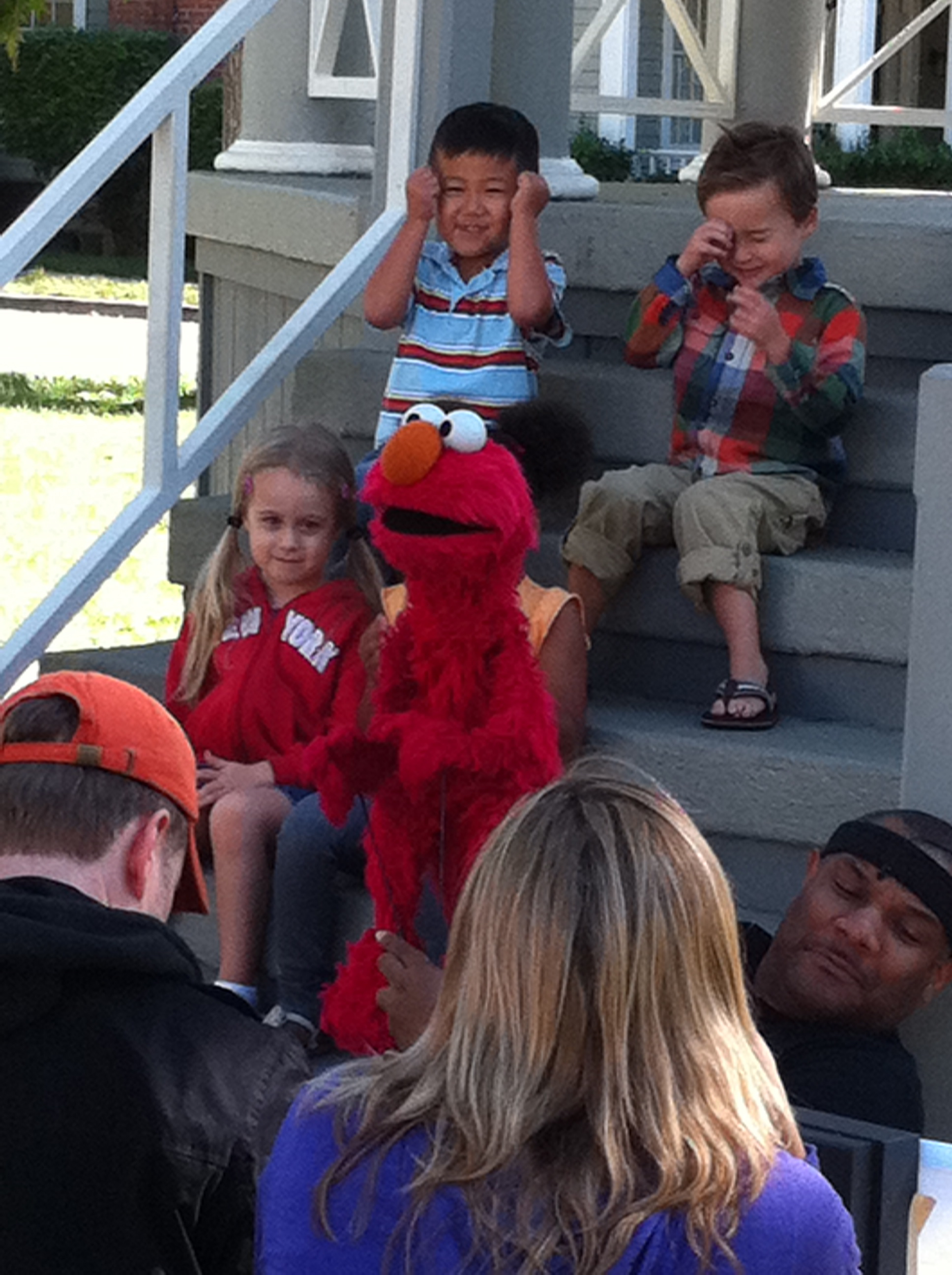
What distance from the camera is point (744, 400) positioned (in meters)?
4.16

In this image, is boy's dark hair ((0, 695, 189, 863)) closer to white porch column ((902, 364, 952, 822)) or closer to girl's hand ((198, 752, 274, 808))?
white porch column ((902, 364, 952, 822))

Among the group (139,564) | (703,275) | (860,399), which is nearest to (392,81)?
(703,275)

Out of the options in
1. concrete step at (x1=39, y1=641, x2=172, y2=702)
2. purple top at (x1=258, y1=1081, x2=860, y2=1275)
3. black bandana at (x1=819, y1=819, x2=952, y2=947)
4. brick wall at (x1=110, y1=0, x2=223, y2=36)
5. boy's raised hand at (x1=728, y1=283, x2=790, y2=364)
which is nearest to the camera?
purple top at (x1=258, y1=1081, x2=860, y2=1275)

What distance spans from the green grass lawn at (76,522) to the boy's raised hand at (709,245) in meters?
2.50

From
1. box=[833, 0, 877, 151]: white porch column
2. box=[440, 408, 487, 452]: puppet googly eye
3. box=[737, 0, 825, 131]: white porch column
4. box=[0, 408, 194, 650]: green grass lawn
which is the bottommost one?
box=[0, 408, 194, 650]: green grass lawn

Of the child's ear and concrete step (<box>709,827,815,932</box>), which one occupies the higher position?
the child's ear

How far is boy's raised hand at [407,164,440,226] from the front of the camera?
4375mm

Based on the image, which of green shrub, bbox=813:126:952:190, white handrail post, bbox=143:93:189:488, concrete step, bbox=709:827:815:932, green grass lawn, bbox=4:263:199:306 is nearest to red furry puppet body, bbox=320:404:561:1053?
concrete step, bbox=709:827:815:932

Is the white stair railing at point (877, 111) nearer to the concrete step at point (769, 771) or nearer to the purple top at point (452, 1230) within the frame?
the concrete step at point (769, 771)

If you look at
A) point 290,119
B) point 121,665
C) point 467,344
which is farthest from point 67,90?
point 467,344

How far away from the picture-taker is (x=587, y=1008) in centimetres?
174

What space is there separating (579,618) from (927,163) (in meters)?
11.3

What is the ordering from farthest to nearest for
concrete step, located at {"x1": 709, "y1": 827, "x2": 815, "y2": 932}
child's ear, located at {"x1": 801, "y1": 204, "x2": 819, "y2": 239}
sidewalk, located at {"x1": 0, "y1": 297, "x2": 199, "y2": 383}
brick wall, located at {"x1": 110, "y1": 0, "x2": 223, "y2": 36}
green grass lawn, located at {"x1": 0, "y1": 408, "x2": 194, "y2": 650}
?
brick wall, located at {"x1": 110, "y1": 0, "x2": 223, "y2": 36}
sidewalk, located at {"x1": 0, "y1": 297, "x2": 199, "y2": 383}
green grass lawn, located at {"x1": 0, "y1": 408, "x2": 194, "y2": 650}
child's ear, located at {"x1": 801, "y1": 204, "x2": 819, "y2": 239}
concrete step, located at {"x1": 709, "y1": 827, "x2": 815, "y2": 932}

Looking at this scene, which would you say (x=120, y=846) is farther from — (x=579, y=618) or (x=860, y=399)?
(x=860, y=399)
